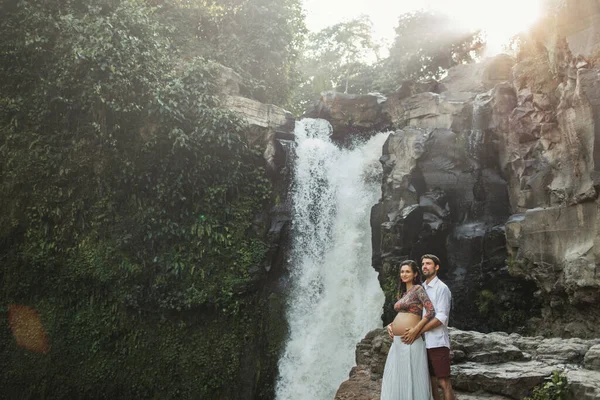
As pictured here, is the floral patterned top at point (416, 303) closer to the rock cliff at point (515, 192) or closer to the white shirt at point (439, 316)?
the white shirt at point (439, 316)

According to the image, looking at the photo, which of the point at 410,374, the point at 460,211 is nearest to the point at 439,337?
the point at 410,374

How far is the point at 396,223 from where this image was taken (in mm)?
12656

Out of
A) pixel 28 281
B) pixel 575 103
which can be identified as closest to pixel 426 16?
pixel 575 103

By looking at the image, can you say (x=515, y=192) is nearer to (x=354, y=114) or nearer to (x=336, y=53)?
(x=354, y=114)

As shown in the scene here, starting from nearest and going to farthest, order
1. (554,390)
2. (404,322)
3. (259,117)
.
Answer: (404,322)
(554,390)
(259,117)

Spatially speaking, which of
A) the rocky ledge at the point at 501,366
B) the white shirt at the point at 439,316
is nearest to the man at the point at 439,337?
the white shirt at the point at 439,316

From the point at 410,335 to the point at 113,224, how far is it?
1024cm

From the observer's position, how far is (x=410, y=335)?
475 centimetres

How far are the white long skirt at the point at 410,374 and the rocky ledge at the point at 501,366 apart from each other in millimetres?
1373

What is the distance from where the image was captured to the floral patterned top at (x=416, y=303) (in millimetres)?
4798

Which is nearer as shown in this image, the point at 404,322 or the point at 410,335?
the point at 410,335

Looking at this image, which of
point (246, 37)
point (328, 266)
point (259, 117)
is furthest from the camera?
point (246, 37)

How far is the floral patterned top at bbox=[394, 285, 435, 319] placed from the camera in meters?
4.80

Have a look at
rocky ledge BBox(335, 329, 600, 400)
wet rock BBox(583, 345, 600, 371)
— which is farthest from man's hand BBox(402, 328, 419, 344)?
wet rock BBox(583, 345, 600, 371)
